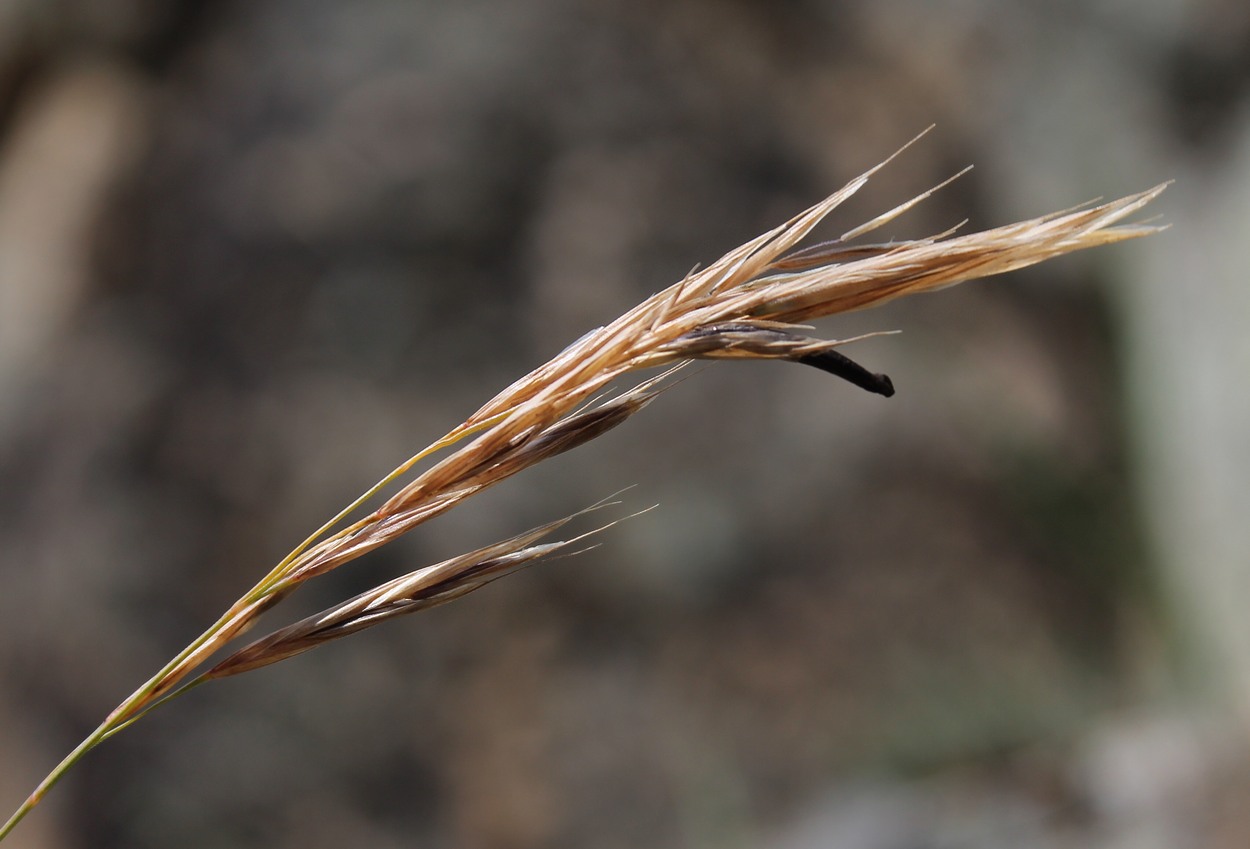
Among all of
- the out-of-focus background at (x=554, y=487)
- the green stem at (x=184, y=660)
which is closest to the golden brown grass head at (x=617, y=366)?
the green stem at (x=184, y=660)

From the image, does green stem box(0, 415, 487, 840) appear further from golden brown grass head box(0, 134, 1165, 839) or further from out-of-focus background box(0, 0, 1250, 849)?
out-of-focus background box(0, 0, 1250, 849)

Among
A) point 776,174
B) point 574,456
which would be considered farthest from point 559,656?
point 776,174

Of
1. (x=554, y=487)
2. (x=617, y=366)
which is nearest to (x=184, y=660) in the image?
(x=617, y=366)

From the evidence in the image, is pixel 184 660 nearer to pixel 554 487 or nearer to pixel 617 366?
pixel 617 366

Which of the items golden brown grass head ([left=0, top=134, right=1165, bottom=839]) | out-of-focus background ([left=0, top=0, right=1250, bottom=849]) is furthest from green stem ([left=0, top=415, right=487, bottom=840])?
out-of-focus background ([left=0, top=0, right=1250, bottom=849])

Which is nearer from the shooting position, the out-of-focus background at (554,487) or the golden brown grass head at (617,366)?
the golden brown grass head at (617,366)

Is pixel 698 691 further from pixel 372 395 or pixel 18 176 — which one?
pixel 18 176

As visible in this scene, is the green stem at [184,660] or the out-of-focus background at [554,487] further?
the out-of-focus background at [554,487]

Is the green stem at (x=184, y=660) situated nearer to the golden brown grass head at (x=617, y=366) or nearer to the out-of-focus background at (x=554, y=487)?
the golden brown grass head at (x=617, y=366)
